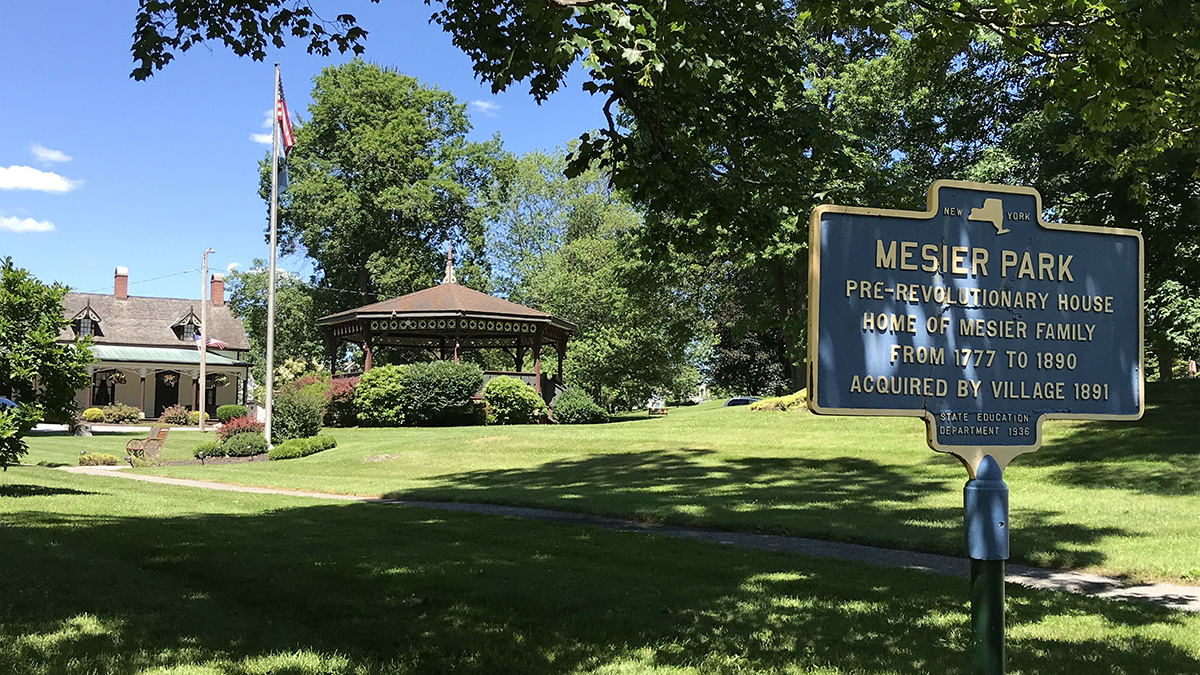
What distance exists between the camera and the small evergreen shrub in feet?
167

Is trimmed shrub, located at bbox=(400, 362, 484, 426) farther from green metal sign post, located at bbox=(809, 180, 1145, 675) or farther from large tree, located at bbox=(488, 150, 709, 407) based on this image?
green metal sign post, located at bbox=(809, 180, 1145, 675)

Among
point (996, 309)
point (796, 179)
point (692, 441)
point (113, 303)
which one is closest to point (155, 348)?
point (113, 303)

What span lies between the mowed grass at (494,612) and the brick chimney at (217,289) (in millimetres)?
61557

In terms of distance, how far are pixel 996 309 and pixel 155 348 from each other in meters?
64.2

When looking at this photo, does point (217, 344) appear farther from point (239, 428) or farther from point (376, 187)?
point (239, 428)

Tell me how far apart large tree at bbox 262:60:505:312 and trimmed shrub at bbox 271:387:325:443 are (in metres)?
21.3

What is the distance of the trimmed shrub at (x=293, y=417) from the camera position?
95.7ft

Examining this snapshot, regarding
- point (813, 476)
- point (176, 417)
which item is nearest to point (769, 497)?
point (813, 476)

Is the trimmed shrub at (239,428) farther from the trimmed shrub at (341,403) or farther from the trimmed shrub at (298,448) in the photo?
the trimmed shrub at (341,403)

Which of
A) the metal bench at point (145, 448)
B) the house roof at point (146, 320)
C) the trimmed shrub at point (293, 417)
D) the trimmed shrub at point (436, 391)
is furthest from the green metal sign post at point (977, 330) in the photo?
the house roof at point (146, 320)

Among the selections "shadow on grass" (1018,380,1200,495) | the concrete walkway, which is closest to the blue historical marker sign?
the concrete walkway

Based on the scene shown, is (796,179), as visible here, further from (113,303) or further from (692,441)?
(113,303)

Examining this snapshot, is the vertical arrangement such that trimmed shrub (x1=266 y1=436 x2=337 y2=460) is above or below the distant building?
below

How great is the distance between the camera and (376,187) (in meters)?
52.0
